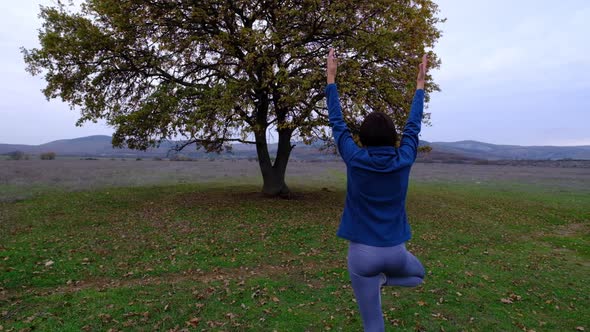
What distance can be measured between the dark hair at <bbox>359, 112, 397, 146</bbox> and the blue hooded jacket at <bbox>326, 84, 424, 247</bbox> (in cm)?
5

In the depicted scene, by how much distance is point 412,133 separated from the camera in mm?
3135

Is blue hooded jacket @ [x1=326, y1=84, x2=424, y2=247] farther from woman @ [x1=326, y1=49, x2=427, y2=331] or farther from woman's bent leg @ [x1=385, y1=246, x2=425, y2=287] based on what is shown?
woman's bent leg @ [x1=385, y1=246, x2=425, y2=287]

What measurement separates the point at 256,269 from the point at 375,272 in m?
6.92

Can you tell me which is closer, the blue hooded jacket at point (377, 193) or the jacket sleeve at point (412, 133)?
the blue hooded jacket at point (377, 193)

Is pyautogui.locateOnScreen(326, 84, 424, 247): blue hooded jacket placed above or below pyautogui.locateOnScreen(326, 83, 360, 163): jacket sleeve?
below

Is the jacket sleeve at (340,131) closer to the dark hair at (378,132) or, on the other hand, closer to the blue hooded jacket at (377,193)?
the blue hooded jacket at (377,193)

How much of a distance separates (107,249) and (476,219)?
15272 mm

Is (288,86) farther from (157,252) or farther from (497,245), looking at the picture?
(497,245)

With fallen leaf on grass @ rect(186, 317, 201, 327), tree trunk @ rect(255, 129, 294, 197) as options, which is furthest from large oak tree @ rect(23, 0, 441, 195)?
fallen leaf on grass @ rect(186, 317, 201, 327)

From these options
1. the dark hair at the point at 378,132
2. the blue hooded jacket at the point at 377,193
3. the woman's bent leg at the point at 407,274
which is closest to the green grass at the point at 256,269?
the woman's bent leg at the point at 407,274

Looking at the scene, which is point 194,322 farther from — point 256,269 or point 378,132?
point 378,132

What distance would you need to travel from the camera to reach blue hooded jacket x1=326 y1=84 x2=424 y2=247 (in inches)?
109

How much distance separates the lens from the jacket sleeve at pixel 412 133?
9.62 feet

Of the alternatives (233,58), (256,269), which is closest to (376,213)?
(256,269)
